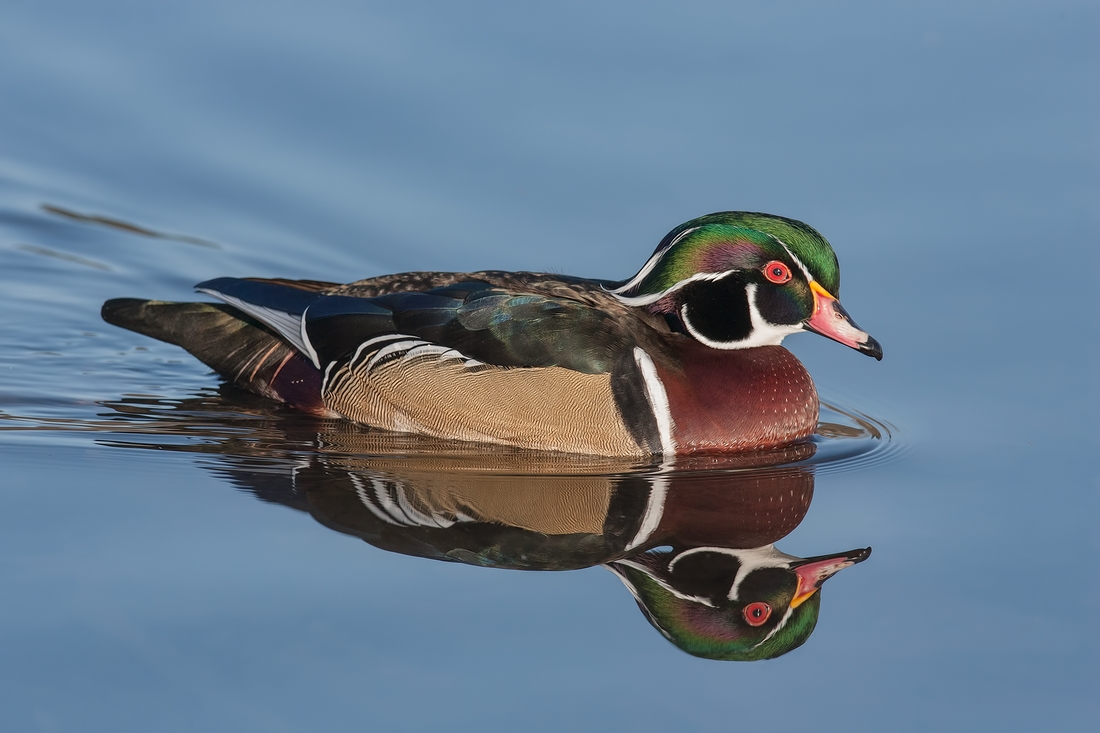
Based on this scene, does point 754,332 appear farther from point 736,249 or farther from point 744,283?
point 736,249

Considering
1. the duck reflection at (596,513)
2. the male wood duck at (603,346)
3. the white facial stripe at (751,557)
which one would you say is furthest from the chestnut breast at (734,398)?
the white facial stripe at (751,557)

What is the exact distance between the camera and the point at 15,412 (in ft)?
26.5

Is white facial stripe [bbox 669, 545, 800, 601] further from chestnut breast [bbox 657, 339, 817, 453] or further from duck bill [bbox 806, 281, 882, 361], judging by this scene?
duck bill [bbox 806, 281, 882, 361]

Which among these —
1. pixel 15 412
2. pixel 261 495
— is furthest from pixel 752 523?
pixel 15 412

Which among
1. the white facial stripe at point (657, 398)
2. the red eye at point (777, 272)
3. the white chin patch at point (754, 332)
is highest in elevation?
the red eye at point (777, 272)

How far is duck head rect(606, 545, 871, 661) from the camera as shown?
595cm

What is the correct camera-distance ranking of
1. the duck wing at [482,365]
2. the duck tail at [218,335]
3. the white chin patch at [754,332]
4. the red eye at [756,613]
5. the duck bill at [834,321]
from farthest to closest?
1. the duck tail at [218,335]
2. the white chin patch at [754,332]
3. the duck bill at [834,321]
4. the duck wing at [482,365]
5. the red eye at [756,613]

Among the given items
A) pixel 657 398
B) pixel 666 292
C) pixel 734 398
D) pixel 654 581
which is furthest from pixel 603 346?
pixel 654 581

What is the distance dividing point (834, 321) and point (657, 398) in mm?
1111

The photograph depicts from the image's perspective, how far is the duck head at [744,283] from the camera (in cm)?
784

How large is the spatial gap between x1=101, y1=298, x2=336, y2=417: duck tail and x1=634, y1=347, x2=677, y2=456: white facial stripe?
237cm

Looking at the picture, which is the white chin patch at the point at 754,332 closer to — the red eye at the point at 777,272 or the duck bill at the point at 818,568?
the red eye at the point at 777,272

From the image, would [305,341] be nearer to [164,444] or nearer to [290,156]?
[164,444]

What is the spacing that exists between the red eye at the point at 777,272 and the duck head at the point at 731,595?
1826 millimetres
